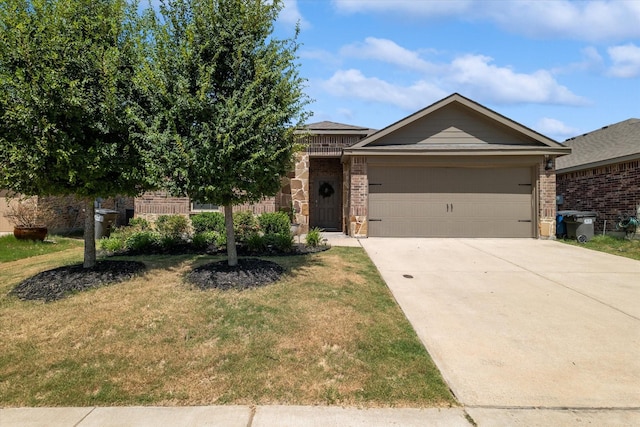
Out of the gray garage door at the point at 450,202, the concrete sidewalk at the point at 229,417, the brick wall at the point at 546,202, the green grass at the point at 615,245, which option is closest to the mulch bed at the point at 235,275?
the concrete sidewalk at the point at 229,417

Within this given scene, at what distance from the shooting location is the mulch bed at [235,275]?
17.9 feet

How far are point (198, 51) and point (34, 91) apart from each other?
2309 millimetres

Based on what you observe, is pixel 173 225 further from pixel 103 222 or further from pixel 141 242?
pixel 103 222

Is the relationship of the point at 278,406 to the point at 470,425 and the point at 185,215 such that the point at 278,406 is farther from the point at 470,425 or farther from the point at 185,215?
the point at 185,215

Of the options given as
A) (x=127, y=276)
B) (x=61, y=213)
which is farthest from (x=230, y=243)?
(x=61, y=213)

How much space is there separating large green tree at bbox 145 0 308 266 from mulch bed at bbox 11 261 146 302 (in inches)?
80.7

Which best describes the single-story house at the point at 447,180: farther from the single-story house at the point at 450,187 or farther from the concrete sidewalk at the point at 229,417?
the concrete sidewalk at the point at 229,417

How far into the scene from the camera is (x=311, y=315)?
4398 millimetres

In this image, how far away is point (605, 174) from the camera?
12.7 metres

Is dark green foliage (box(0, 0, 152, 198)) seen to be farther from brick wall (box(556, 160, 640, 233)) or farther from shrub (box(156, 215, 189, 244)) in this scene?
brick wall (box(556, 160, 640, 233))

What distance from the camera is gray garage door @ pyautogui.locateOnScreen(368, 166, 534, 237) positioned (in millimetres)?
11438

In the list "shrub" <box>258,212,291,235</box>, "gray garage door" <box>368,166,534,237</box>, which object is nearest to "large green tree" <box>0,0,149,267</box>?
"shrub" <box>258,212,291,235</box>

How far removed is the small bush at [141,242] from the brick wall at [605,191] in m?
15.3

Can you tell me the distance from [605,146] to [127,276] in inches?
699
